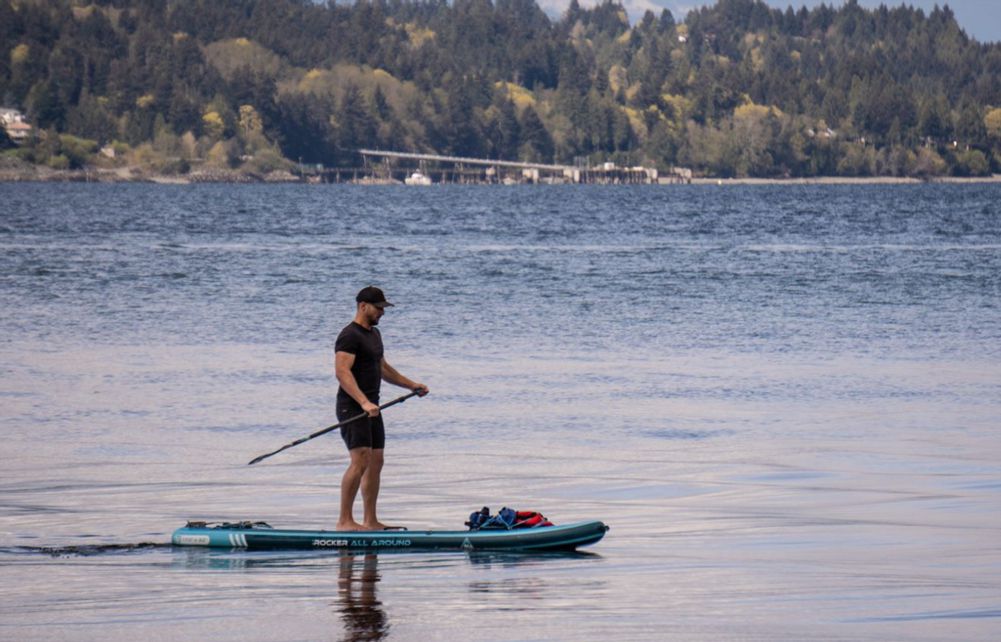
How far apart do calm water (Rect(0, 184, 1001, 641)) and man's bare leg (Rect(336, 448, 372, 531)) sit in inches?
27.6

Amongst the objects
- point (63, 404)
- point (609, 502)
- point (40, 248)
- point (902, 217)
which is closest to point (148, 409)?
point (63, 404)

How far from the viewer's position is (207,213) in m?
127

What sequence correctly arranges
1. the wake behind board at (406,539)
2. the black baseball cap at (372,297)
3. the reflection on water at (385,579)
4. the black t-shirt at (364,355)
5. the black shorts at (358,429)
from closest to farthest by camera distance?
1. the reflection on water at (385,579)
2. the wake behind board at (406,539)
3. the black baseball cap at (372,297)
4. the black t-shirt at (364,355)
5. the black shorts at (358,429)

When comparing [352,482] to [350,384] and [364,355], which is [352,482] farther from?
[364,355]

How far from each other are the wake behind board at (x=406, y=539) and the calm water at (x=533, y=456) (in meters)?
0.15

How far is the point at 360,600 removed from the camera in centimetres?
1164

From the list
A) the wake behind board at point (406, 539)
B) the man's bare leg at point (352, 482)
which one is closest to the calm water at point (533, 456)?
the wake behind board at point (406, 539)

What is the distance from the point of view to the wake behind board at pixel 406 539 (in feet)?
43.7

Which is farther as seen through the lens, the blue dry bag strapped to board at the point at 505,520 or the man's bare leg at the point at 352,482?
the man's bare leg at the point at 352,482

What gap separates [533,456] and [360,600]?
7.11m

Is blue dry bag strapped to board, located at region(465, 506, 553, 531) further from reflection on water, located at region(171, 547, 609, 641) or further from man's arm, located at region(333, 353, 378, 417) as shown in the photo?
man's arm, located at region(333, 353, 378, 417)

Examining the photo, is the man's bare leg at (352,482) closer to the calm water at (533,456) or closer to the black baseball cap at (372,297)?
the calm water at (533,456)

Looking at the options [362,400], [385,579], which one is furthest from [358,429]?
[385,579]

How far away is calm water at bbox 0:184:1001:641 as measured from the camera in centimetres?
1138
